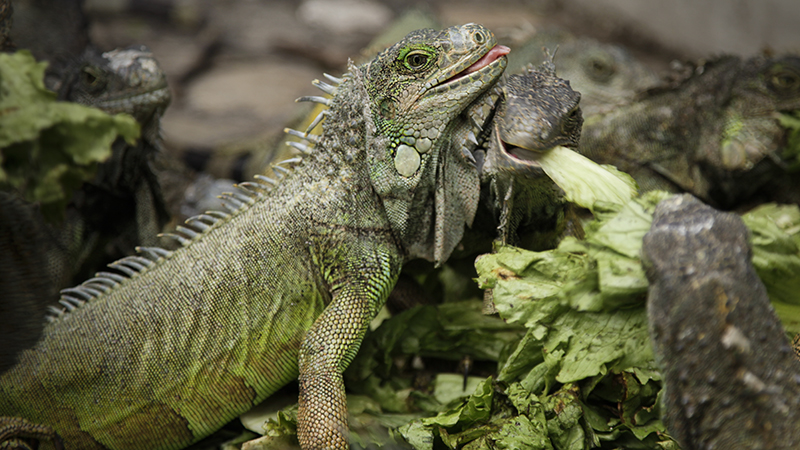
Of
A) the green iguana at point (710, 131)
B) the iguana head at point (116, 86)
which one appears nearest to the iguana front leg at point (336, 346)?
the iguana head at point (116, 86)

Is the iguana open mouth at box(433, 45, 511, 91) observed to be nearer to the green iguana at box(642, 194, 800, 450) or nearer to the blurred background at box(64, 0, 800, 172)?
the green iguana at box(642, 194, 800, 450)

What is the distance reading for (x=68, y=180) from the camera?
1690 millimetres

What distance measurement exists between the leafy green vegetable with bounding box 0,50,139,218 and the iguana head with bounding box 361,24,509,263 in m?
1.10

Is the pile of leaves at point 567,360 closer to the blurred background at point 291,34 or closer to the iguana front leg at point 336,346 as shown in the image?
the iguana front leg at point 336,346

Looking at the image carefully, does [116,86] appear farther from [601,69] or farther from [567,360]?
[601,69]

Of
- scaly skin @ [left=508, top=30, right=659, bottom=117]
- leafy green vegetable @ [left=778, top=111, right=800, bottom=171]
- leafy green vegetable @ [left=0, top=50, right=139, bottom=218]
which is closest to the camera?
leafy green vegetable @ [left=0, top=50, right=139, bottom=218]

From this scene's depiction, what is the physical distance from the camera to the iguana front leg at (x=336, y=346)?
2400mm

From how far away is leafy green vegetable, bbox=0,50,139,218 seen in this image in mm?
1562

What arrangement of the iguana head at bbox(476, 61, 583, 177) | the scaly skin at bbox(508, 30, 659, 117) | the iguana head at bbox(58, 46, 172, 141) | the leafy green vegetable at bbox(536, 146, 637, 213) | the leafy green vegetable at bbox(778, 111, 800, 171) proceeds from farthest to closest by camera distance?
the scaly skin at bbox(508, 30, 659, 117)
the leafy green vegetable at bbox(778, 111, 800, 171)
the iguana head at bbox(58, 46, 172, 141)
the iguana head at bbox(476, 61, 583, 177)
the leafy green vegetable at bbox(536, 146, 637, 213)

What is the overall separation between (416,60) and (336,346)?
51.3 inches

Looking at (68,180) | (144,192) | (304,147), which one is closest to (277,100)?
(144,192)

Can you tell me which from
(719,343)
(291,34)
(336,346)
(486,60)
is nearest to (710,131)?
(486,60)

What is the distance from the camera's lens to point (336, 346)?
251 cm

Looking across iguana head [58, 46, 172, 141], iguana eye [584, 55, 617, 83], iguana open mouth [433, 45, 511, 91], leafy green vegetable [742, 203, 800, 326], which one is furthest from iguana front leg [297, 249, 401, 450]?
iguana eye [584, 55, 617, 83]
